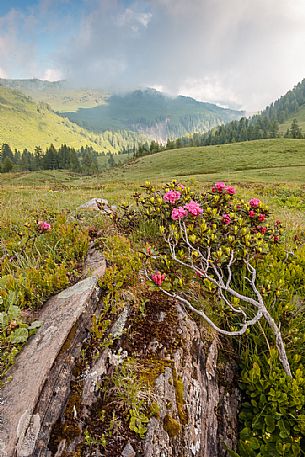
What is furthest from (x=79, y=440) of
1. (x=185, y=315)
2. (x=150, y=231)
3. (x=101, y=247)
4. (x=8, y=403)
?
(x=150, y=231)

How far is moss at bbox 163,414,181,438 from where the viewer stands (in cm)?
277

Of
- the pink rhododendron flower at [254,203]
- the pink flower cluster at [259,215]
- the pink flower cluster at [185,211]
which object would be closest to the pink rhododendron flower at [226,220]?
the pink flower cluster at [185,211]

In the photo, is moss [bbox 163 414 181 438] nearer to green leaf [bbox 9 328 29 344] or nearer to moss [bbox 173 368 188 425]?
moss [bbox 173 368 188 425]

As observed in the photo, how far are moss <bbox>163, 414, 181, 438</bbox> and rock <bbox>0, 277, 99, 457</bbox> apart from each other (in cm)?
108

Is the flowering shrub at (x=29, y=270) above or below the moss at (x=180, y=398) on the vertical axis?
above

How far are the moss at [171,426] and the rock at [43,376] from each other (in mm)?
1080

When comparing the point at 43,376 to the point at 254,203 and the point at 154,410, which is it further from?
the point at 254,203

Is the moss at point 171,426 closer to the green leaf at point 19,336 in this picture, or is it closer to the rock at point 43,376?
the rock at point 43,376

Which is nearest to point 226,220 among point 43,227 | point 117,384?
point 117,384

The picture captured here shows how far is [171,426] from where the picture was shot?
111 inches

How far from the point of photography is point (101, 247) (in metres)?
5.12

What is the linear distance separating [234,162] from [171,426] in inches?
2467

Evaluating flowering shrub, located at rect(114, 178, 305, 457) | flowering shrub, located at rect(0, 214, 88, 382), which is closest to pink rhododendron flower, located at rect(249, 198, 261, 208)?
flowering shrub, located at rect(114, 178, 305, 457)

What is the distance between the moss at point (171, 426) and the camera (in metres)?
2.77
